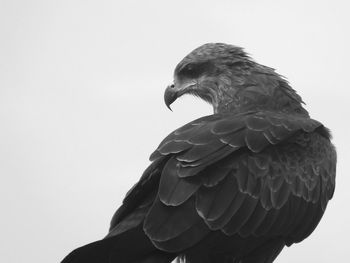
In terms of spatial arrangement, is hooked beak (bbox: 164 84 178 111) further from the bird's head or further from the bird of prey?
the bird of prey

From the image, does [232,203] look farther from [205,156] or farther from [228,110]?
[228,110]

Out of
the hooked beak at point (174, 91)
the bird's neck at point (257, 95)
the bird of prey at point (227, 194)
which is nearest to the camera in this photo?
the bird of prey at point (227, 194)

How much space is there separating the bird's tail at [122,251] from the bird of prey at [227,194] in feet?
0.03

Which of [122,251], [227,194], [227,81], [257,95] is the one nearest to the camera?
[122,251]

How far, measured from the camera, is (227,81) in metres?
14.8

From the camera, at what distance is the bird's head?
47.2 feet

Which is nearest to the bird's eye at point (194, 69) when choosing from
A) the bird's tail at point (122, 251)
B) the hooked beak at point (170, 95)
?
the hooked beak at point (170, 95)

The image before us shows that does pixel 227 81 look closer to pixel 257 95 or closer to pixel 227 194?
pixel 257 95

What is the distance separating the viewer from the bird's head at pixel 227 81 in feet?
47.2

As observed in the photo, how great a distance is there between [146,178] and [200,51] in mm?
3739

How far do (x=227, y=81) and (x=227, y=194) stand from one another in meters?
3.32

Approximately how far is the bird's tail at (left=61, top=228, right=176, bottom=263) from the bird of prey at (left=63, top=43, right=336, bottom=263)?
0.03ft

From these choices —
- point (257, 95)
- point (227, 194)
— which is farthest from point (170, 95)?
point (227, 194)

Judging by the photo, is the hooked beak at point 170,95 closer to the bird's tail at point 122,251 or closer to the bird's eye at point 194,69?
the bird's eye at point 194,69
